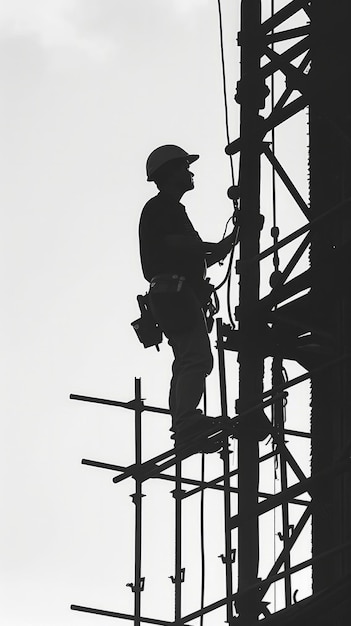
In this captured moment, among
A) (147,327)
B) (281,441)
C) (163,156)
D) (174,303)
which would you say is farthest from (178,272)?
(281,441)

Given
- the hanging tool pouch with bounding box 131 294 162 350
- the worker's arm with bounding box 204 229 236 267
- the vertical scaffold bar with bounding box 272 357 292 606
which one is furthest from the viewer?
the hanging tool pouch with bounding box 131 294 162 350

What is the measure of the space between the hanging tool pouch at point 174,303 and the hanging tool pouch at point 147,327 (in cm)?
26

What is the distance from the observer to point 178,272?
1270cm

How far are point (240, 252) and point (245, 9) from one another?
6.01 feet

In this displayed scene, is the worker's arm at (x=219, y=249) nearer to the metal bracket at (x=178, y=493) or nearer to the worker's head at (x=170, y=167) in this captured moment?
the worker's head at (x=170, y=167)

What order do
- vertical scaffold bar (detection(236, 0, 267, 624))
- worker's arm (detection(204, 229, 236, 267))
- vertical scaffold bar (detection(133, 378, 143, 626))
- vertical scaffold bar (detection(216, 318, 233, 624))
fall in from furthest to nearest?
vertical scaffold bar (detection(133, 378, 143, 626))
worker's arm (detection(204, 229, 236, 267))
vertical scaffold bar (detection(236, 0, 267, 624))
vertical scaffold bar (detection(216, 318, 233, 624))

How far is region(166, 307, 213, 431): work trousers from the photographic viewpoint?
40.9 ft

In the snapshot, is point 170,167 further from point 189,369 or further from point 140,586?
point 140,586

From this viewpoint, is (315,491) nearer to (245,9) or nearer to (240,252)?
(240,252)

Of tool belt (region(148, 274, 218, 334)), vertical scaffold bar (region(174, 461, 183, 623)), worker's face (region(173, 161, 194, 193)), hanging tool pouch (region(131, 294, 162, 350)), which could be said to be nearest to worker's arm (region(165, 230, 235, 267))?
tool belt (region(148, 274, 218, 334))

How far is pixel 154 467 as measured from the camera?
12.8 m

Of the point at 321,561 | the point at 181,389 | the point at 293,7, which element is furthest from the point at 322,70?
the point at 321,561

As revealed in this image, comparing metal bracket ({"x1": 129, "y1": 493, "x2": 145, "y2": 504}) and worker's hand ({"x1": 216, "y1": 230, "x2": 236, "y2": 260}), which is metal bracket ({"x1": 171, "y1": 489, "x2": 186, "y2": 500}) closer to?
metal bracket ({"x1": 129, "y1": 493, "x2": 145, "y2": 504})

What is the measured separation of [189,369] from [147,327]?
61cm
